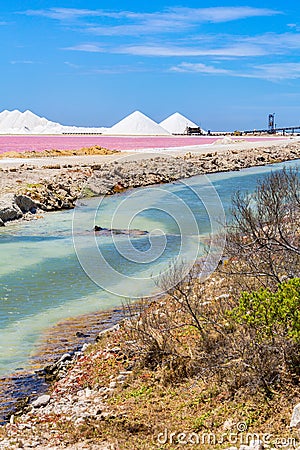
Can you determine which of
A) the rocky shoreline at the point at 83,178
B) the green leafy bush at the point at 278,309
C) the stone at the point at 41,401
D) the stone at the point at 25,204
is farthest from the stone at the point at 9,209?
the green leafy bush at the point at 278,309

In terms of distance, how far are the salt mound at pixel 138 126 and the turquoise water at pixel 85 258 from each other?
6800cm

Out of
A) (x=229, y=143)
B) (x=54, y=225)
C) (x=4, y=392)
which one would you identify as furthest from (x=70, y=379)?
(x=229, y=143)

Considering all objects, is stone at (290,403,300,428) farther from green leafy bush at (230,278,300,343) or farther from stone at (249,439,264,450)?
green leafy bush at (230,278,300,343)

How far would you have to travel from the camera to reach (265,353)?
21.6ft

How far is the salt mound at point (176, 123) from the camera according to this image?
4306 inches

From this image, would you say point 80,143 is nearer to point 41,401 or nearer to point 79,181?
point 79,181

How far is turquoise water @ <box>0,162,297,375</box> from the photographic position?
11.1 metres

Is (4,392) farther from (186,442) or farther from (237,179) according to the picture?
(237,179)

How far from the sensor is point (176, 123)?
111062mm

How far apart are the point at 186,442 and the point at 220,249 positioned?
304 inches

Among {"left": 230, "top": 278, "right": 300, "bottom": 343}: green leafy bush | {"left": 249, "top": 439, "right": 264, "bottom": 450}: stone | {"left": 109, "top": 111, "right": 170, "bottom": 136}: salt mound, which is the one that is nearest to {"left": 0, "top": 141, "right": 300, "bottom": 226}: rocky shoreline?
{"left": 230, "top": 278, "right": 300, "bottom": 343}: green leafy bush

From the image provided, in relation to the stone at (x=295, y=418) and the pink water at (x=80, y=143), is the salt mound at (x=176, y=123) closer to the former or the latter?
the pink water at (x=80, y=143)

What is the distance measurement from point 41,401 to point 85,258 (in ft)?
28.2

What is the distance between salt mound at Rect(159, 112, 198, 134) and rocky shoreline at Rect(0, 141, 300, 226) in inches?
2538
